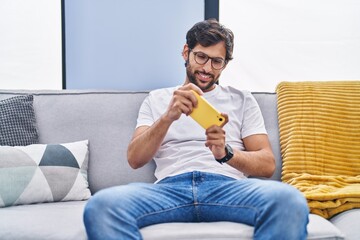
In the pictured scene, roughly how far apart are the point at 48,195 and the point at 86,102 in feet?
1.52

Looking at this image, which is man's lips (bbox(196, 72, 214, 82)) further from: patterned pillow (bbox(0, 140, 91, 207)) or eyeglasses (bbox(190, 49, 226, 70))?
patterned pillow (bbox(0, 140, 91, 207))

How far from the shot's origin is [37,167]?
185 cm

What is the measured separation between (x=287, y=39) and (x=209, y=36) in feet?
2.92

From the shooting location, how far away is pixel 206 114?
1556 mm

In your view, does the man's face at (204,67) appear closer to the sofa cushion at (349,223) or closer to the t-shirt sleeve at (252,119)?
the t-shirt sleeve at (252,119)

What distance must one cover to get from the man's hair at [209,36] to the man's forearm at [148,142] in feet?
1.36

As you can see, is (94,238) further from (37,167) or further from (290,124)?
(290,124)

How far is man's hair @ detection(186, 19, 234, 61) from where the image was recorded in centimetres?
188

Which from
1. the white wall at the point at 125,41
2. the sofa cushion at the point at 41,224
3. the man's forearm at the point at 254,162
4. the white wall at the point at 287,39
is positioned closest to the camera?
the sofa cushion at the point at 41,224

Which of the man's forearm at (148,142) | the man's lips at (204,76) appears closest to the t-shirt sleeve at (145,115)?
the man's forearm at (148,142)

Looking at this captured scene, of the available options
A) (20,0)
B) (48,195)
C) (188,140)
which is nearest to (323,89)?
(188,140)

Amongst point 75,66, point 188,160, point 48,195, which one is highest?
point 75,66

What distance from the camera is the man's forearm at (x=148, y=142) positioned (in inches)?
65.4

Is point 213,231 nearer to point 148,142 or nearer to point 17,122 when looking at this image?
point 148,142
